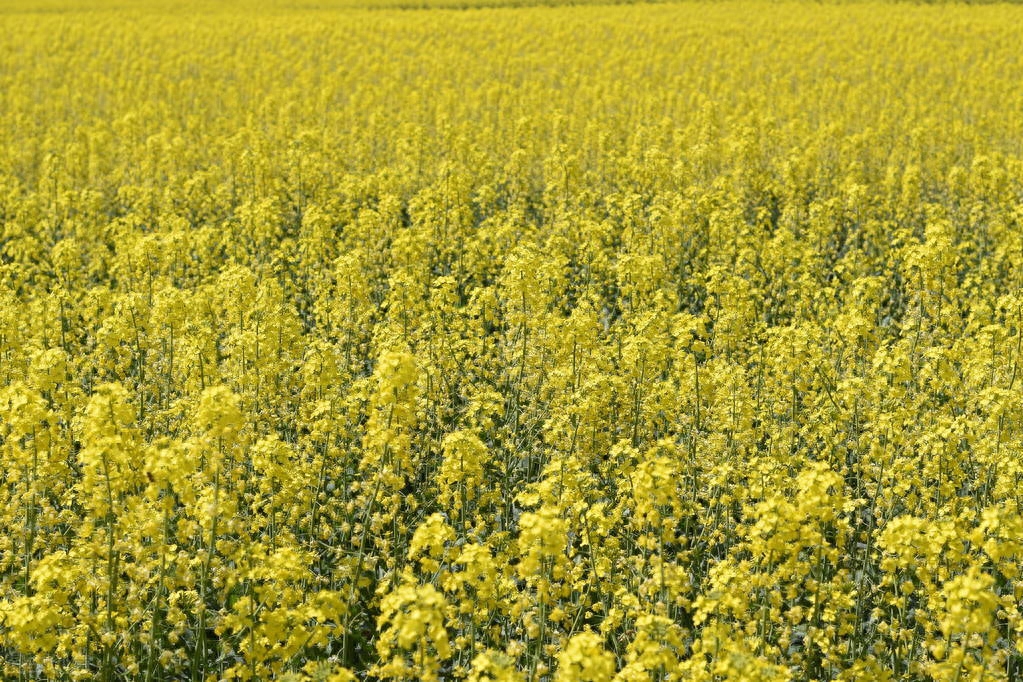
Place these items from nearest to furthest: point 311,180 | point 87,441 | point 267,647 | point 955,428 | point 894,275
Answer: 1. point 267,647
2. point 87,441
3. point 955,428
4. point 894,275
5. point 311,180

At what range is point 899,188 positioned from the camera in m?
20.5

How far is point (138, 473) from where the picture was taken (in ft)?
24.2

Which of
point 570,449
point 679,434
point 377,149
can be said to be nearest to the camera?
point 570,449

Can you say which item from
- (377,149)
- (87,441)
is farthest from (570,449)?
(377,149)

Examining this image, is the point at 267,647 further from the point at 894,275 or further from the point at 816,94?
the point at 816,94

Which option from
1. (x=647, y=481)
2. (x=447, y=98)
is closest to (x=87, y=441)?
(x=647, y=481)

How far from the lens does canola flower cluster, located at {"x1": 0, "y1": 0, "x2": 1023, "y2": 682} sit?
692cm

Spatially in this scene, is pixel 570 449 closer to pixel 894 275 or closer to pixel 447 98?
pixel 894 275

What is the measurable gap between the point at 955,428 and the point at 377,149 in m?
17.1

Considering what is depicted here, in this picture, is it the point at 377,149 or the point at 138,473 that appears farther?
the point at 377,149

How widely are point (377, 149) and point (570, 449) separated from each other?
15252 mm

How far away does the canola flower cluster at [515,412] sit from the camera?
22.7ft

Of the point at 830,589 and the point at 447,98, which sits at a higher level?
the point at 447,98

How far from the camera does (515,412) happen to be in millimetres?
10094
